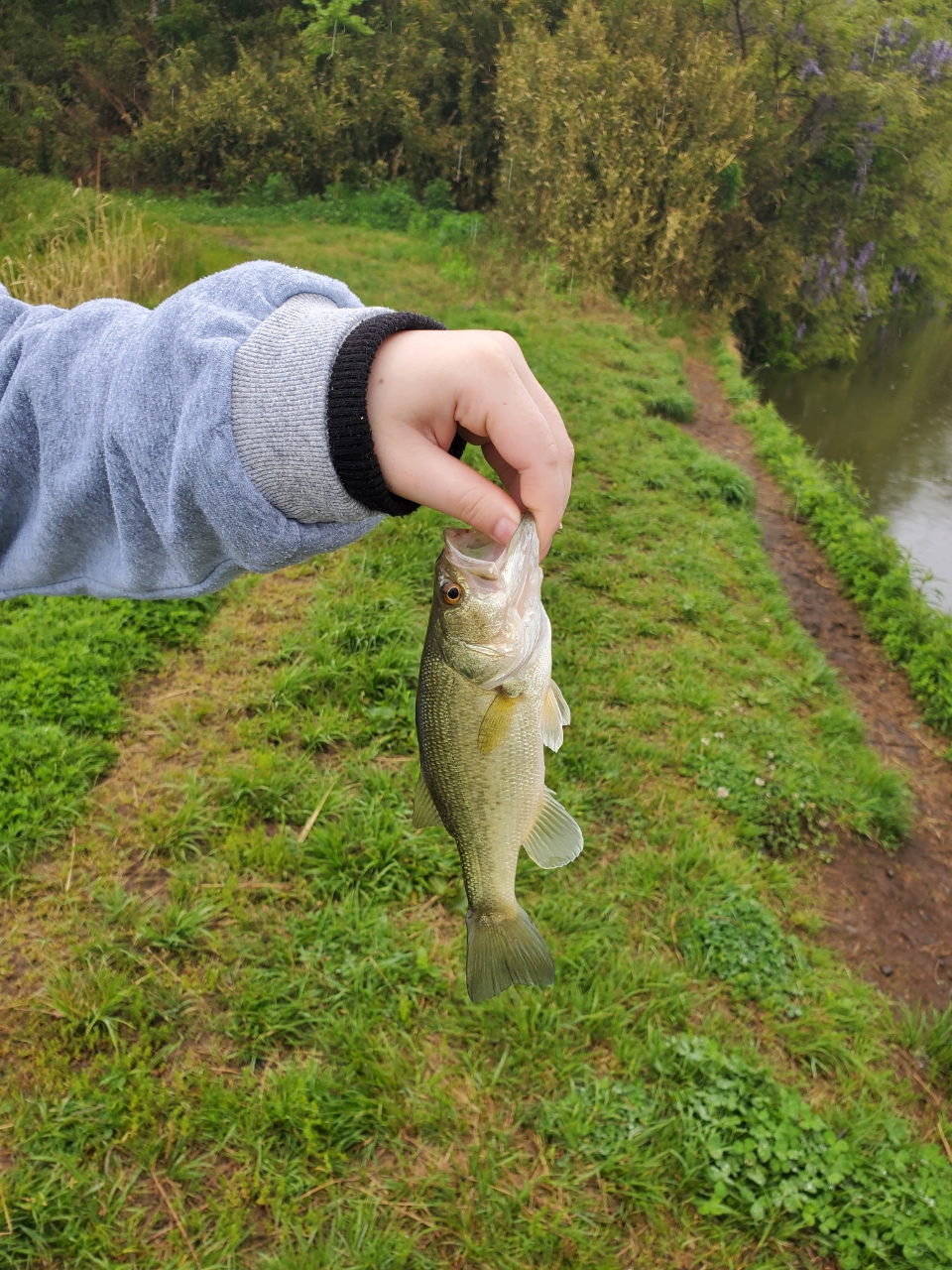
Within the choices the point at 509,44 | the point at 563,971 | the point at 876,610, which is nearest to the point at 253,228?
the point at 509,44

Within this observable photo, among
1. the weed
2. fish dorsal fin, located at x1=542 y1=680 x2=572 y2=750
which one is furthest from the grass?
fish dorsal fin, located at x1=542 y1=680 x2=572 y2=750

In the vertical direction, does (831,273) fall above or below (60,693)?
above

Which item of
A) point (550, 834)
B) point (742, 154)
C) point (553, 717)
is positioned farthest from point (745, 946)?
point (742, 154)

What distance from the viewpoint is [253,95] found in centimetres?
1844

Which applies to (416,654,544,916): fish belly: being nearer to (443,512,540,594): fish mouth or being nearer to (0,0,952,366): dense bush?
(443,512,540,594): fish mouth

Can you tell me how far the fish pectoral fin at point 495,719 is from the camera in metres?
1.61

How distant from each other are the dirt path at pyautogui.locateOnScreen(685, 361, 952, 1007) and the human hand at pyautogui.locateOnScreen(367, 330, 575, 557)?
2906mm

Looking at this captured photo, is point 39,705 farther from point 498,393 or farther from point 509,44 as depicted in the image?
point 509,44

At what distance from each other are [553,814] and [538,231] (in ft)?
50.3

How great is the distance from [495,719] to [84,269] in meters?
6.16

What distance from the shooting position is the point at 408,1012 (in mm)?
2699

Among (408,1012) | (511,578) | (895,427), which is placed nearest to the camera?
(511,578)

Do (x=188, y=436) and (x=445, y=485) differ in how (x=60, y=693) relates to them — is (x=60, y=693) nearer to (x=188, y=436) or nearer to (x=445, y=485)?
(x=188, y=436)

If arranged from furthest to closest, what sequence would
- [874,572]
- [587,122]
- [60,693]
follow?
[587,122] → [874,572] → [60,693]
